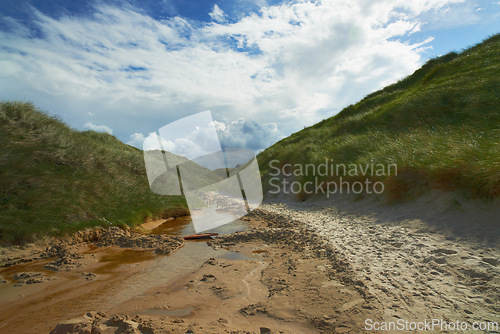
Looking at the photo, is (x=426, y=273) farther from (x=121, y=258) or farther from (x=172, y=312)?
(x=121, y=258)

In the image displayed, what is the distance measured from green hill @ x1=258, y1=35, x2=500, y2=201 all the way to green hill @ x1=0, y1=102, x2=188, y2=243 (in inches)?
397

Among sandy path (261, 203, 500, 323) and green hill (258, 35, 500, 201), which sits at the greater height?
green hill (258, 35, 500, 201)

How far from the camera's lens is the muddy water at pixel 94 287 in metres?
3.55

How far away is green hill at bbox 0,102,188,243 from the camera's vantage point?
7254 millimetres

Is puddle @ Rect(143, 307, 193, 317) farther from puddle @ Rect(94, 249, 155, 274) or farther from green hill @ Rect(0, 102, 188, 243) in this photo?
green hill @ Rect(0, 102, 188, 243)

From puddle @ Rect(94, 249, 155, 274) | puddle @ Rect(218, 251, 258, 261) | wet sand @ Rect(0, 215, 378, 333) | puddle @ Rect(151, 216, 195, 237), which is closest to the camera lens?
wet sand @ Rect(0, 215, 378, 333)

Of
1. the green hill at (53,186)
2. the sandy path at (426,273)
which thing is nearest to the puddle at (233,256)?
the sandy path at (426,273)

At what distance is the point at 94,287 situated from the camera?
14.8 ft

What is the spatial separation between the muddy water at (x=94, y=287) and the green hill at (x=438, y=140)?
652cm

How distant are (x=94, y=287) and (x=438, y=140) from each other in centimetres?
1236

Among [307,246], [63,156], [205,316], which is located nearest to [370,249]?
[307,246]

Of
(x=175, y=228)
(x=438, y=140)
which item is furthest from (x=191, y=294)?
(x=438, y=140)

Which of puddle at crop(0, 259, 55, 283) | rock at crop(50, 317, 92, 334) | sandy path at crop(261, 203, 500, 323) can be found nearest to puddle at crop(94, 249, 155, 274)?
puddle at crop(0, 259, 55, 283)

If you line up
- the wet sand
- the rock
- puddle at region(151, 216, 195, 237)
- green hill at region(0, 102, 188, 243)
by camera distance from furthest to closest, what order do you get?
puddle at region(151, 216, 195, 237) → green hill at region(0, 102, 188, 243) → the wet sand → the rock
